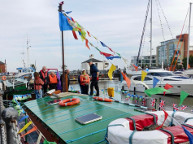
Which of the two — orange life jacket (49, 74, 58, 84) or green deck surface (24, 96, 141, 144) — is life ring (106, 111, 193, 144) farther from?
orange life jacket (49, 74, 58, 84)

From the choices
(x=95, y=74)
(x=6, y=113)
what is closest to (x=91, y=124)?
(x=6, y=113)

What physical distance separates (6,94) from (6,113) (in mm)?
10582

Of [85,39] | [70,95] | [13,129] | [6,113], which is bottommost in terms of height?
[70,95]

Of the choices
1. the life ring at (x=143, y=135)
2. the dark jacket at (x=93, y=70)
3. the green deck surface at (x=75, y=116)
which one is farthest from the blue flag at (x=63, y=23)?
the life ring at (x=143, y=135)

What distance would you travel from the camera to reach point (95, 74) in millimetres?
8391

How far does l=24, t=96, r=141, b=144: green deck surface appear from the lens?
3.58 metres

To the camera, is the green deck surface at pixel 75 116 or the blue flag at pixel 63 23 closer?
the green deck surface at pixel 75 116

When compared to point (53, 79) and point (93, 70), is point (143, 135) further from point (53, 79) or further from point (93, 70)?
point (53, 79)

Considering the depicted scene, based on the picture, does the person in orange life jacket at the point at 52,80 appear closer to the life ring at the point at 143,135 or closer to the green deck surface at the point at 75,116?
the green deck surface at the point at 75,116

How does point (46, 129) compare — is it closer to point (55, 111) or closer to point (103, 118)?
point (55, 111)

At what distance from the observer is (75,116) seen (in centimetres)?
475

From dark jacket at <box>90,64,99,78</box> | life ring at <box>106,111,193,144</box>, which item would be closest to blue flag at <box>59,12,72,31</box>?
dark jacket at <box>90,64,99,78</box>

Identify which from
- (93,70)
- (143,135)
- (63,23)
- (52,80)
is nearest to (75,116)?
(143,135)

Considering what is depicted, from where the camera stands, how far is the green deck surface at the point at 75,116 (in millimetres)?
3585
